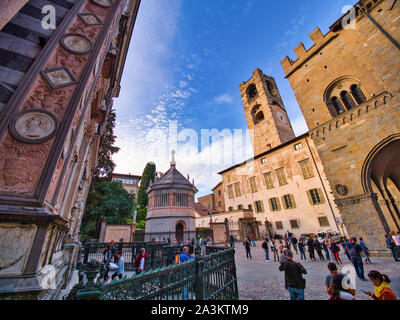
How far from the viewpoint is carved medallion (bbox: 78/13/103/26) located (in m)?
3.91

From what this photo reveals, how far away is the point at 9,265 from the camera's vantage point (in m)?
1.72

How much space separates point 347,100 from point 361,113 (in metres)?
2.07

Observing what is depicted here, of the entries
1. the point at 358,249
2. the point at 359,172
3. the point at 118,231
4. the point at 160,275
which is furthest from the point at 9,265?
the point at 118,231

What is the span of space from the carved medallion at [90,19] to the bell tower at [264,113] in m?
29.4

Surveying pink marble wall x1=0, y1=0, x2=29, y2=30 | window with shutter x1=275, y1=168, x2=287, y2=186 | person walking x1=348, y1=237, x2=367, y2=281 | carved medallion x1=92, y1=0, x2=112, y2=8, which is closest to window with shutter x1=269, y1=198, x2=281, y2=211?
window with shutter x1=275, y1=168, x2=287, y2=186

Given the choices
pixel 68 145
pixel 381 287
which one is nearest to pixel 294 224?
pixel 381 287

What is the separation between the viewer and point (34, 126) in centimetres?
252

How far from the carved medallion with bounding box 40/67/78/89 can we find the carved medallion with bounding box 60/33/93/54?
0.62 metres

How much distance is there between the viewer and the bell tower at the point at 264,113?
30.4 m

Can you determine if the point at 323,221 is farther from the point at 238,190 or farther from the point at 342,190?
the point at 238,190

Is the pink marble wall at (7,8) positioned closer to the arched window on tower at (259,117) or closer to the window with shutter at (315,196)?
the window with shutter at (315,196)

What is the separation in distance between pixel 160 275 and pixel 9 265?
1.79 metres

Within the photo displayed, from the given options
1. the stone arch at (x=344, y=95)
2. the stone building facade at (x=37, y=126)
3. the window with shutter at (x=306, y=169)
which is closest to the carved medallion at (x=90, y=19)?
the stone building facade at (x=37, y=126)

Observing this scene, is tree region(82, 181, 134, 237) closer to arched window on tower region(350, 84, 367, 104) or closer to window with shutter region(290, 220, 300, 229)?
window with shutter region(290, 220, 300, 229)
